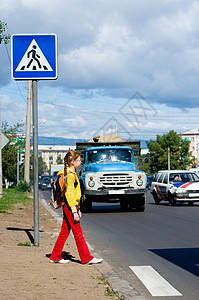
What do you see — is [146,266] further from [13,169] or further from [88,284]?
[13,169]

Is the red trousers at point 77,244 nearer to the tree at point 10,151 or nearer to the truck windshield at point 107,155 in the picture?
the truck windshield at point 107,155

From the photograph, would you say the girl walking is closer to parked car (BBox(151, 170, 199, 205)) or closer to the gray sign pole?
the gray sign pole

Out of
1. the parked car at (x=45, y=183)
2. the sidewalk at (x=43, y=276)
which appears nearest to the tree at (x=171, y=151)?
the parked car at (x=45, y=183)

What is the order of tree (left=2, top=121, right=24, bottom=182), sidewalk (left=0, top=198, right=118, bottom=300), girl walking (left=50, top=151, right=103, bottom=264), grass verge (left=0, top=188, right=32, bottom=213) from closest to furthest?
sidewalk (left=0, top=198, right=118, bottom=300)
girl walking (left=50, top=151, right=103, bottom=264)
grass verge (left=0, top=188, right=32, bottom=213)
tree (left=2, top=121, right=24, bottom=182)

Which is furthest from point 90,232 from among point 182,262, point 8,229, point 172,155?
point 172,155

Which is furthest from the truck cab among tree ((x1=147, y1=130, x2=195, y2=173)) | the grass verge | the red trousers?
tree ((x1=147, y1=130, x2=195, y2=173))

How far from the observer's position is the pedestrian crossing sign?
9.38m

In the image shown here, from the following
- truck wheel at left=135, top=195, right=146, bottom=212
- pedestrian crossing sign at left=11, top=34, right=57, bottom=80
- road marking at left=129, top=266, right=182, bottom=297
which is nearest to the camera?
road marking at left=129, top=266, right=182, bottom=297

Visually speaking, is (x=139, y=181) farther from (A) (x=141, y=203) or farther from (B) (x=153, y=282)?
(B) (x=153, y=282)

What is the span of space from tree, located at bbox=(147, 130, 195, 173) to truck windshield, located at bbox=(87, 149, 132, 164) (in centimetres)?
8588

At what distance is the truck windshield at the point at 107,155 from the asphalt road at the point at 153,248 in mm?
5247

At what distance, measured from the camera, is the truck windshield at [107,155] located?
71.7 feet

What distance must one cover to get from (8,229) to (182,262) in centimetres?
550

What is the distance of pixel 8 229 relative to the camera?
42.0 ft
